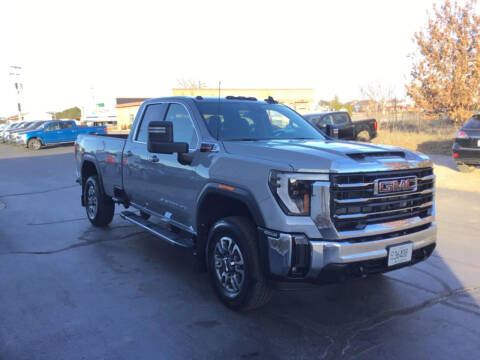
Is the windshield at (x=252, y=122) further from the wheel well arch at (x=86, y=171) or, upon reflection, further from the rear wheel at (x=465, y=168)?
the rear wheel at (x=465, y=168)

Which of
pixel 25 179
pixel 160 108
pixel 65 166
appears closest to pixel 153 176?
pixel 160 108

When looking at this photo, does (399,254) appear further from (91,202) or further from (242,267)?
(91,202)

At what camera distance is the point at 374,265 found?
140 inches

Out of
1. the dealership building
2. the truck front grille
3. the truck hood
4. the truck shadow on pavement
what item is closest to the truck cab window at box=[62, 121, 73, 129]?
the dealership building

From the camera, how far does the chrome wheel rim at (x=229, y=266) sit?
13.0 feet

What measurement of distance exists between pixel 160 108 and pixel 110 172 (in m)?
1.58

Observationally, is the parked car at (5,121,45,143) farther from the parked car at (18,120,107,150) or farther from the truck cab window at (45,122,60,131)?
the truck cab window at (45,122,60,131)

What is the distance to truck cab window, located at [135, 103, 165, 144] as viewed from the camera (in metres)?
5.61

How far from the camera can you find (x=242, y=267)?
153 inches

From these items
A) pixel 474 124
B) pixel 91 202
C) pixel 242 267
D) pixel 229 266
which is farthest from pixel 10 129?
pixel 242 267

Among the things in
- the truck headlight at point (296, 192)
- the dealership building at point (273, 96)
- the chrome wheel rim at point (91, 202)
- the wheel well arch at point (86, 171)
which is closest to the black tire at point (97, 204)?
the chrome wheel rim at point (91, 202)

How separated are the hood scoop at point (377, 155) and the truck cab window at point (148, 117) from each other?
2.79 metres

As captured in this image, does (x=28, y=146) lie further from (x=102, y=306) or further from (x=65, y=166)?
(x=102, y=306)

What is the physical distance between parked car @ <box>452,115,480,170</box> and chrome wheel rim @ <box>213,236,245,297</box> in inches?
359
